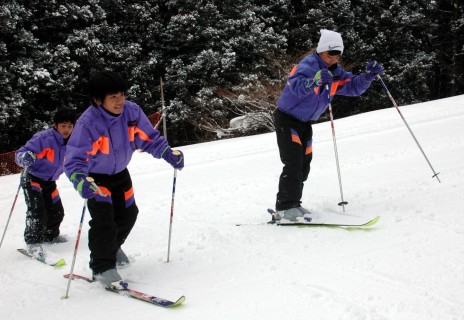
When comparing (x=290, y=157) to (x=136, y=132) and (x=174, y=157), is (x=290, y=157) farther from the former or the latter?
(x=136, y=132)

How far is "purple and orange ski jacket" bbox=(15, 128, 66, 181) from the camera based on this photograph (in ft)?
14.7

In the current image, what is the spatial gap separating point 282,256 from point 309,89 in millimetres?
1480

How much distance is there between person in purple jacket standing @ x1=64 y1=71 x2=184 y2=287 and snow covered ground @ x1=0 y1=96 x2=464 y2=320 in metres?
0.26

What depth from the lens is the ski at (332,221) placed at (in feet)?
12.2

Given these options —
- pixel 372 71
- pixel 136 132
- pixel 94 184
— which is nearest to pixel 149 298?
pixel 94 184

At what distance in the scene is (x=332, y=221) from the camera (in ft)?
13.0

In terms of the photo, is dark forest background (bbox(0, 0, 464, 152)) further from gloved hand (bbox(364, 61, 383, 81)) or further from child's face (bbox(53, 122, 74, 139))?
child's face (bbox(53, 122, 74, 139))

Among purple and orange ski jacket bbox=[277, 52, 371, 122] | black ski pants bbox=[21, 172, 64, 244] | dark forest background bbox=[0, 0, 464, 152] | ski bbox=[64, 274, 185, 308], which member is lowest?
ski bbox=[64, 274, 185, 308]

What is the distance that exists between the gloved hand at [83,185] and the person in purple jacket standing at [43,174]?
1.62m

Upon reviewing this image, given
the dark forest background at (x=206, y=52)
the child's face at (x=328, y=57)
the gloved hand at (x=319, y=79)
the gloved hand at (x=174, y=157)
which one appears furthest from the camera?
the dark forest background at (x=206, y=52)

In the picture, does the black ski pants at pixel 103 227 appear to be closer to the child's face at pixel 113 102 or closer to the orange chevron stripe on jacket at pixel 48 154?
the child's face at pixel 113 102

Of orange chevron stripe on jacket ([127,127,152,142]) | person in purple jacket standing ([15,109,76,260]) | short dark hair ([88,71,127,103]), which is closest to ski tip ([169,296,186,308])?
orange chevron stripe on jacket ([127,127,152,142])

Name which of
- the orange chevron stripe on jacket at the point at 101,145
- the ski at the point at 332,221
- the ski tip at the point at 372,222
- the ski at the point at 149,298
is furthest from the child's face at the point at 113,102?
the ski tip at the point at 372,222

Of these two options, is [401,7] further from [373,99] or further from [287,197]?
[287,197]
